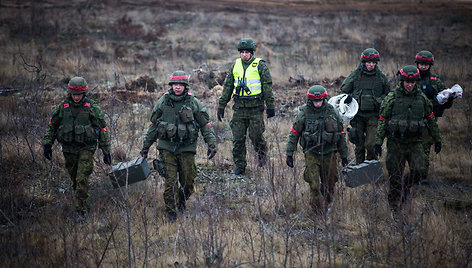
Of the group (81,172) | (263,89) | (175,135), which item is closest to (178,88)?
(175,135)

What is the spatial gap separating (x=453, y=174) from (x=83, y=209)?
20.1 feet

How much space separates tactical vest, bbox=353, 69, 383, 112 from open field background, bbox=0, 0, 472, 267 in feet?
4.45

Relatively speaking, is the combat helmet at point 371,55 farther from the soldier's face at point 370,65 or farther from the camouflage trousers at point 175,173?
the camouflage trousers at point 175,173

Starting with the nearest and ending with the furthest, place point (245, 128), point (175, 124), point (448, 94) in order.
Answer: point (175, 124)
point (448, 94)
point (245, 128)

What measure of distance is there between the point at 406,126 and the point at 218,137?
181 inches

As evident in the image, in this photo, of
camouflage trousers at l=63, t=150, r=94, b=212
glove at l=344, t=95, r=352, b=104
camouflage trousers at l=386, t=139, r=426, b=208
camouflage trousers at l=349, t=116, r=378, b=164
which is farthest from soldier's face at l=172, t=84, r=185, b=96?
camouflage trousers at l=349, t=116, r=378, b=164

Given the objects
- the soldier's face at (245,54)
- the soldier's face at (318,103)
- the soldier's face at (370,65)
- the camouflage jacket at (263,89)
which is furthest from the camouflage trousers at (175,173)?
the soldier's face at (370,65)

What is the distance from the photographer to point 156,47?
18375 millimetres

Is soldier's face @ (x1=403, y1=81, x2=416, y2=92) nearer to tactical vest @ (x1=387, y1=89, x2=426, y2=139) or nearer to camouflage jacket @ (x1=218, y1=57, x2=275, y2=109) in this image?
tactical vest @ (x1=387, y1=89, x2=426, y2=139)

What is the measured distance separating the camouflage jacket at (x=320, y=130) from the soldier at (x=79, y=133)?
267 cm

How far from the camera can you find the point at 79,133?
5.43 meters

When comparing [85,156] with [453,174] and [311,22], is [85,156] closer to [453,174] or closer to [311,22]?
[453,174]

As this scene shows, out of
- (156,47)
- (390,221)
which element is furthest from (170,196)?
(156,47)

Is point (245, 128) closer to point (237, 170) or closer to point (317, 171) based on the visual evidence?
point (237, 170)
